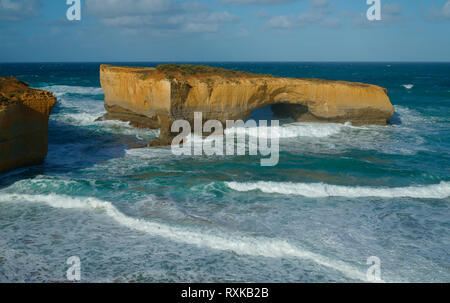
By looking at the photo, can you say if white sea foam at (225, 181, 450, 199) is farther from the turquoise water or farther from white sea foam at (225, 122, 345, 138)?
white sea foam at (225, 122, 345, 138)

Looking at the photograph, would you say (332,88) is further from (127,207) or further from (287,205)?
(127,207)

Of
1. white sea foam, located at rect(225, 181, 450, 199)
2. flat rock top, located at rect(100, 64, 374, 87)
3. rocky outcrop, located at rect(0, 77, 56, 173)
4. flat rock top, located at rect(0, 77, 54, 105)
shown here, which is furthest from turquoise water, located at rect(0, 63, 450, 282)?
flat rock top, located at rect(100, 64, 374, 87)

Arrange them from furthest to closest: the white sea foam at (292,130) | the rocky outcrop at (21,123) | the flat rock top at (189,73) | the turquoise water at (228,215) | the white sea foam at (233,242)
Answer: the white sea foam at (292,130) → the flat rock top at (189,73) → the rocky outcrop at (21,123) → the white sea foam at (233,242) → the turquoise water at (228,215)

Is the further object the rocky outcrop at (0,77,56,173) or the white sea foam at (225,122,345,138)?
the white sea foam at (225,122,345,138)

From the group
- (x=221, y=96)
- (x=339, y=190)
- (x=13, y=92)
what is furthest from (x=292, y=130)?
(x=13, y=92)

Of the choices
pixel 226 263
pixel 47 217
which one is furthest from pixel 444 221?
pixel 47 217

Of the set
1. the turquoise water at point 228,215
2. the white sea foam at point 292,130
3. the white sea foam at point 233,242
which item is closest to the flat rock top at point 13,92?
the turquoise water at point 228,215

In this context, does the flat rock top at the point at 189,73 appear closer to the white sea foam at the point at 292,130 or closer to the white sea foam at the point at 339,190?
the white sea foam at the point at 292,130
